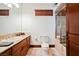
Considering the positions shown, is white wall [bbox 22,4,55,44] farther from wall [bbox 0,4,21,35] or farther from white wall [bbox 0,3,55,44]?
wall [bbox 0,4,21,35]

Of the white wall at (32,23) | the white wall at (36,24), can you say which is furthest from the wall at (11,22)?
the white wall at (36,24)

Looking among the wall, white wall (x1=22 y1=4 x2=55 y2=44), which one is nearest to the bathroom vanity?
Answer: white wall (x1=22 y1=4 x2=55 y2=44)

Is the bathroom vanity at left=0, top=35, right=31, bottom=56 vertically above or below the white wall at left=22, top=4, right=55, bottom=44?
below

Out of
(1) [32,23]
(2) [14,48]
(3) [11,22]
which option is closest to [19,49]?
(2) [14,48]

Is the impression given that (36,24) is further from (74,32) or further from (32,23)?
(74,32)

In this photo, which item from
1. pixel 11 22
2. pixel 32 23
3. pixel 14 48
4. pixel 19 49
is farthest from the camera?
pixel 32 23

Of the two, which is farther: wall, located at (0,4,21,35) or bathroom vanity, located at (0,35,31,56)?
wall, located at (0,4,21,35)

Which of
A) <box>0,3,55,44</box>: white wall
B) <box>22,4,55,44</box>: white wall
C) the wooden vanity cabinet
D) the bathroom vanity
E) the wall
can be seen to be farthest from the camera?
<box>22,4,55,44</box>: white wall

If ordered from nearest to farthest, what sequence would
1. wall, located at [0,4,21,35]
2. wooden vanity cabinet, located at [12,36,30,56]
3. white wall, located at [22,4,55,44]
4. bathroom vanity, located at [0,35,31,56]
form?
1. bathroom vanity, located at [0,35,31,56]
2. wooden vanity cabinet, located at [12,36,30,56]
3. wall, located at [0,4,21,35]
4. white wall, located at [22,4,55,44]

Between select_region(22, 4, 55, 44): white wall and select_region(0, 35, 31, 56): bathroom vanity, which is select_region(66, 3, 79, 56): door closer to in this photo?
select_region(0, 35, 31, 56): bathroom vanity

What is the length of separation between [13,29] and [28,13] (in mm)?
744

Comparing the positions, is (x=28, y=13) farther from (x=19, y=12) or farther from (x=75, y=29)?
(x=75, y=29)

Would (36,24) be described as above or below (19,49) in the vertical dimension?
above

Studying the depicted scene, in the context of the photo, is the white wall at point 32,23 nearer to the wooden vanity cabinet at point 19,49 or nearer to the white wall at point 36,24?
the white wall at point 36,24
